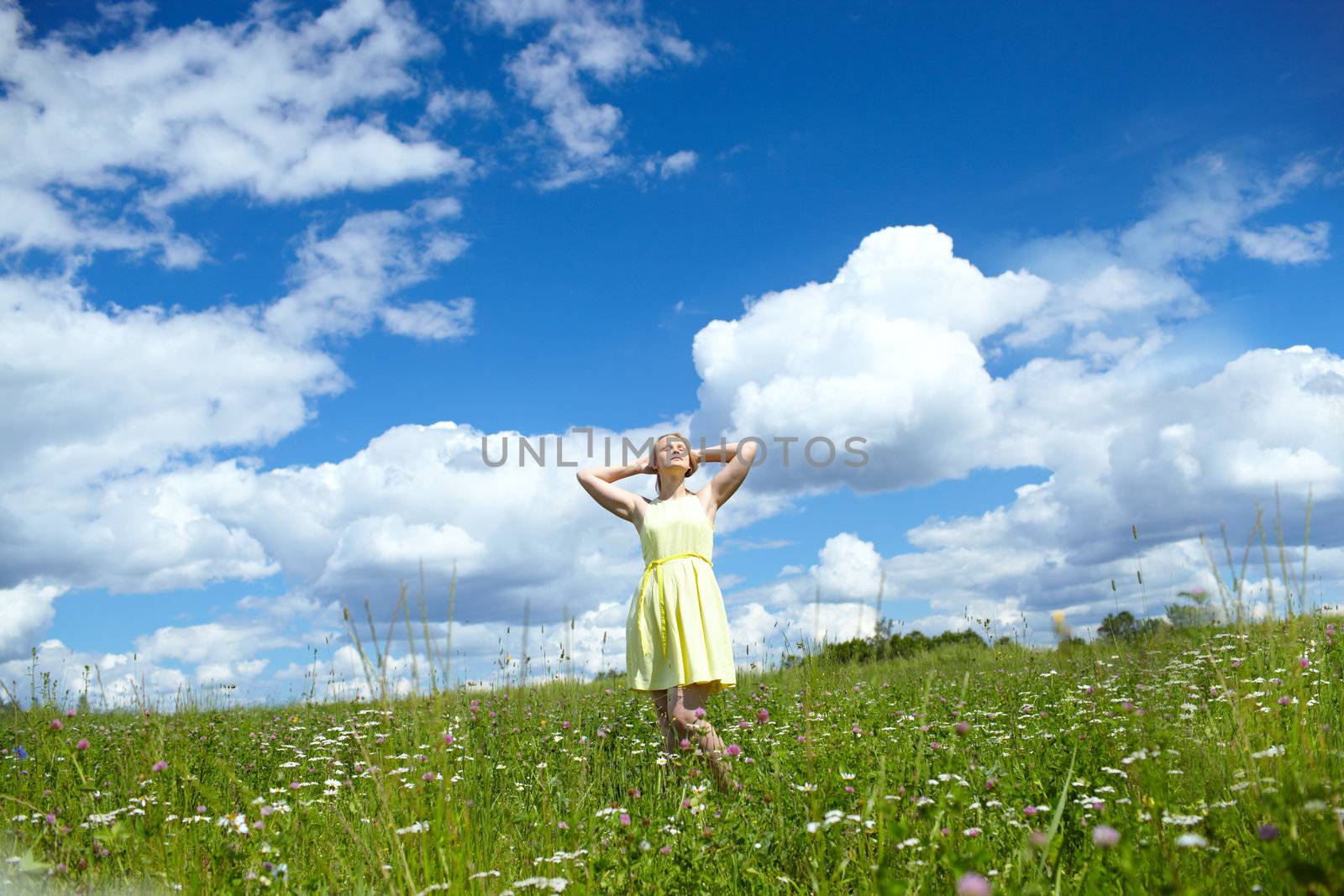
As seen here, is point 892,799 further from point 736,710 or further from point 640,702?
point 640,702

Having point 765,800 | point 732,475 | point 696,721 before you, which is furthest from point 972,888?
point 732,475

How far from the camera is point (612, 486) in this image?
25.2 ft

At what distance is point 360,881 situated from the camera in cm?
388

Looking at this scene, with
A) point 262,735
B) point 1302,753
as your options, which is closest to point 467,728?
point 262,735

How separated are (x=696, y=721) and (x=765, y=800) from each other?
76.3 inches

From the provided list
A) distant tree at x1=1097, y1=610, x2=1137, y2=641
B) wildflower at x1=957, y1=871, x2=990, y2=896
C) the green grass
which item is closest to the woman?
the green grass

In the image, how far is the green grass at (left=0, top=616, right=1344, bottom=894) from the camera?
3.39 metres

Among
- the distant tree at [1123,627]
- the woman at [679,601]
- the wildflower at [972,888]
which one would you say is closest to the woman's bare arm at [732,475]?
the woman at [679,601]

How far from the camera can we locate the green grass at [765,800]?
11.1 feet

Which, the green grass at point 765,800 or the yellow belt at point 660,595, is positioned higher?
the yellow belt at point 660,595

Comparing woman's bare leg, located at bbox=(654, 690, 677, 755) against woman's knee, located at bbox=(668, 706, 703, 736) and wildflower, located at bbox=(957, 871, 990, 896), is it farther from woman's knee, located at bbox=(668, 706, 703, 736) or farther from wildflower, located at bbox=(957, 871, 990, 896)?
wildflower, located at bbox=(957, 871, 990, 896)

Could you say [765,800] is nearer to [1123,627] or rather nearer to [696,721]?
[696,721]

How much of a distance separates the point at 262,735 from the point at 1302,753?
8.28 metres

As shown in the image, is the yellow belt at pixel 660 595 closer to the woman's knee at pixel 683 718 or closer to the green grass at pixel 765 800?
the woman's knee at pixel 683 718
